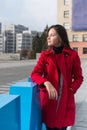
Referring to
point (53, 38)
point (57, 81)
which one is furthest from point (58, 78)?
point (53, 38)

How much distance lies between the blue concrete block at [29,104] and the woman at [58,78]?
12 centimetres

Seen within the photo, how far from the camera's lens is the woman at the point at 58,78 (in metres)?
3.21

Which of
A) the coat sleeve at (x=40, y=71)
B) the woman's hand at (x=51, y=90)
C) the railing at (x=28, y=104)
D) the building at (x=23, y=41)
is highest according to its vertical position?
the coat sleeve at (x=40, y=71)

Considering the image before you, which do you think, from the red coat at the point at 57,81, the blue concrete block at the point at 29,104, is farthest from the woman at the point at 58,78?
the blue concrete block at the point at 29,104

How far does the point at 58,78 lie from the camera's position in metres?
3.21

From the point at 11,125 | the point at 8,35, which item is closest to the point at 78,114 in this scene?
the point at 11,125

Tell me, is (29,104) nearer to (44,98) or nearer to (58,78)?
(44,98)

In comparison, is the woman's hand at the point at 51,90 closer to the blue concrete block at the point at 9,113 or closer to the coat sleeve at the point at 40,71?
the coat sleeve at the point at 40,71

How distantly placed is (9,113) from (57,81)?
3.00 ft

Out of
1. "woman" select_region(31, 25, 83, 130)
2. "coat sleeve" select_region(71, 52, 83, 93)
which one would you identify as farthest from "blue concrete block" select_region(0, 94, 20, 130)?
"coat sleeve" select_region(71, 52, 83, 93)

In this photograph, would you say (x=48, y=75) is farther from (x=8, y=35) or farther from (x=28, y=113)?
(x=8, y=35)

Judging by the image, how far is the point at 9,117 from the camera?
95.0 inches

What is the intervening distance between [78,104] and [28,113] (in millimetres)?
5523

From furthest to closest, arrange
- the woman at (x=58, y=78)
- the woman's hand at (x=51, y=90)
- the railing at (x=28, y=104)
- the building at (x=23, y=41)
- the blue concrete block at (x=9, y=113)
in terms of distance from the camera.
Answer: the building at (x=23, y=41), the railing at (x=28, y=104), the woman at (x=58, y=78), the woman's hand at (x=51, y=90), the blue concrete block at (x=9, y=113)
